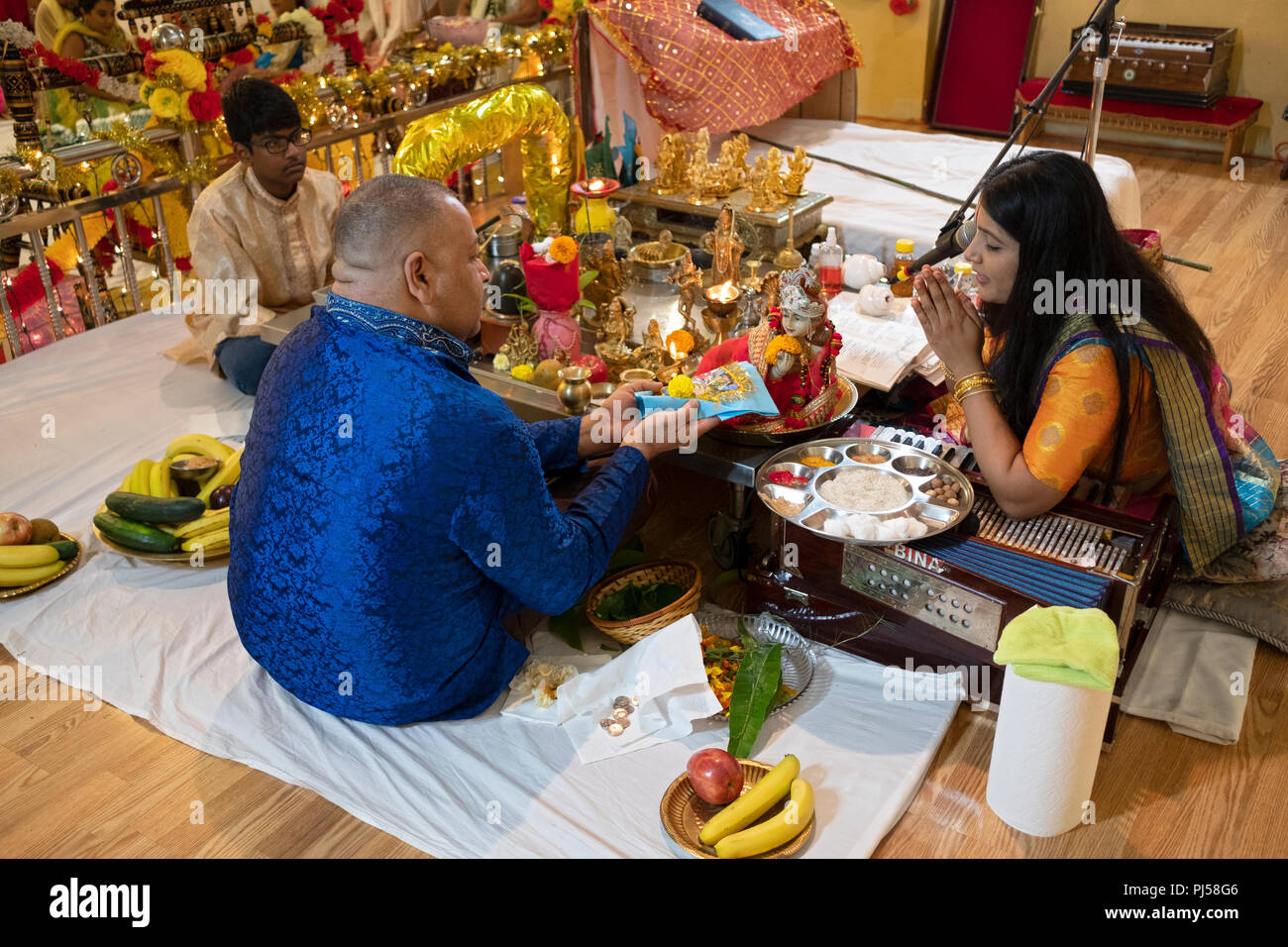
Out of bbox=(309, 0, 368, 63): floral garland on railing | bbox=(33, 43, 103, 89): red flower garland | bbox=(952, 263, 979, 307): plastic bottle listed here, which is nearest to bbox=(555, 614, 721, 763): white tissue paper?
bbox=(952, 263, 979, 307): plastic bottle

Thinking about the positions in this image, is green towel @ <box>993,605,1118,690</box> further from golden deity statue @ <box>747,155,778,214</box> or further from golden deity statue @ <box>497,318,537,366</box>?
golden deity statue @ <box>747,155,778,214</box>

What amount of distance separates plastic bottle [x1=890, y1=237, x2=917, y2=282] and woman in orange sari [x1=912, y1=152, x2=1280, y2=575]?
41.9 inches

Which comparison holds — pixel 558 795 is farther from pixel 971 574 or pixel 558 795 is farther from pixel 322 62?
pixel 322 62

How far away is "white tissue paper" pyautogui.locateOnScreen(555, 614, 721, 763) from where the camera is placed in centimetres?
218

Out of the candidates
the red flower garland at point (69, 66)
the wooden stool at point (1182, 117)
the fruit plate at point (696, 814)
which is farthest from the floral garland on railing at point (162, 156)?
the wooden stool at point (1182, 117)

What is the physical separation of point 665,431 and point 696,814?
0.78m

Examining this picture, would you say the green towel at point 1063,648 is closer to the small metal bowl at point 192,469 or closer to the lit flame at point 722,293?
the lit flame at point 722,293

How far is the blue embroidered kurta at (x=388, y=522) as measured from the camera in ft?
6.23

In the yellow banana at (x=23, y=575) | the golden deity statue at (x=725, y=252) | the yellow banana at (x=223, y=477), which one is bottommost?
the yellow banana at (x=23, y=575)

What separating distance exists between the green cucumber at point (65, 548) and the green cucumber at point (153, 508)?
0.13 meters

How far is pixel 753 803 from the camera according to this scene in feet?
6.35

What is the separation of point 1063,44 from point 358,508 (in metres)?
6.13

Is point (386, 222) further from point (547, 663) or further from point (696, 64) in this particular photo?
point (696, 64)
